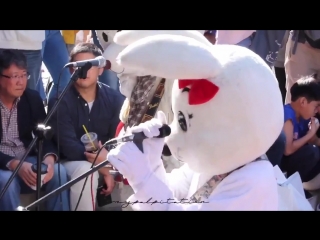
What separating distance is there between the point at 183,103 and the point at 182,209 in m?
0.34

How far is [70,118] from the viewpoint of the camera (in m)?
3.03

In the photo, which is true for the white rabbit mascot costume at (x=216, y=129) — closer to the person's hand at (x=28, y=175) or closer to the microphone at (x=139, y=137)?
the microphone at (x=139, y=137)

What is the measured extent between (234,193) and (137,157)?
32 centimetres

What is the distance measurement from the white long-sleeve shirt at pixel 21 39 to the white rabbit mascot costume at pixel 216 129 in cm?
143

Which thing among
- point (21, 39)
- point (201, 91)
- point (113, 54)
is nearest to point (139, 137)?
point (201, 91)

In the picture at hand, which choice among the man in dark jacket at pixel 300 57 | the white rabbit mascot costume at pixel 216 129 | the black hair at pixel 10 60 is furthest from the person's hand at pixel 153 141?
the man in dark jacket at pixel 300 57

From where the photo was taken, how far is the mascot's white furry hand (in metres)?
1.87

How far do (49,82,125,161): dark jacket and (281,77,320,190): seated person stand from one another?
2.92ft

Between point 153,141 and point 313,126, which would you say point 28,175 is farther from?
point 313,126

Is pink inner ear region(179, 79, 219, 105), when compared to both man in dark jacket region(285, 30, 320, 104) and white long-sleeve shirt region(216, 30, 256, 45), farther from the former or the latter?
man in dark jacket region(285, 30, 320, 104)
